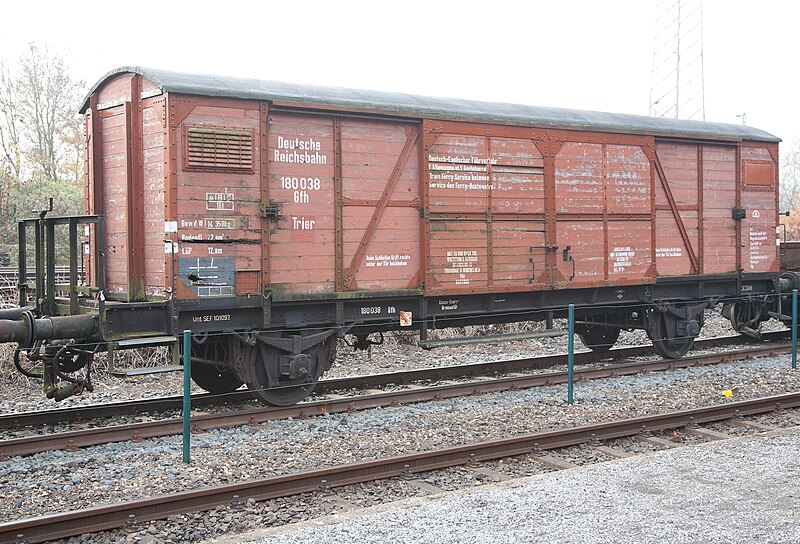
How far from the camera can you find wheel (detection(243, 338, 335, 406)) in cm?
1014

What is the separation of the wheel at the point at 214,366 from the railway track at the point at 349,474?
3303mm

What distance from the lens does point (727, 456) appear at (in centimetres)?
790

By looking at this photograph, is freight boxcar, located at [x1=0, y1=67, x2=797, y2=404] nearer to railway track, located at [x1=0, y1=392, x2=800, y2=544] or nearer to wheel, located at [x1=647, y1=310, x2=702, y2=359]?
wheel, located at [x1=647, y1=310, x2=702, y2=359]

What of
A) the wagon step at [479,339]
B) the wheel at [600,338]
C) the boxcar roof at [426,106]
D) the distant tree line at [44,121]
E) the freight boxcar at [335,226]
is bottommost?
the wheel at [600,338]

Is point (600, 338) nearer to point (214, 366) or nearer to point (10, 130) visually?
point (214, 366)

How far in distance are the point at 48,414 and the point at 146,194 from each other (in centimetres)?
278

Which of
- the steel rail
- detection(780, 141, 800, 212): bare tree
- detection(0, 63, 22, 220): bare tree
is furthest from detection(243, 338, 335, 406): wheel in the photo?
detection(780, 141, 800, 212): bare tree

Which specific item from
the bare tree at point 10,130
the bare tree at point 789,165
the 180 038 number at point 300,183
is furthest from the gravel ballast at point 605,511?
the bare tree at point 789,165

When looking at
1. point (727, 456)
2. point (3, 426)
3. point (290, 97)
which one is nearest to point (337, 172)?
point (290, 97)

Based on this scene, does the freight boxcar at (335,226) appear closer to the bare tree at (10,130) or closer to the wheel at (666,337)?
the wheel at (666,337)

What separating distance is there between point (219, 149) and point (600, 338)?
27.7 ft

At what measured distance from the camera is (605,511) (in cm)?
620

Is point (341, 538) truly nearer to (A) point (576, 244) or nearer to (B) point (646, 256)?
(A) point (576, 244)

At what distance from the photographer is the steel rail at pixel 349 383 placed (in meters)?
9.35
